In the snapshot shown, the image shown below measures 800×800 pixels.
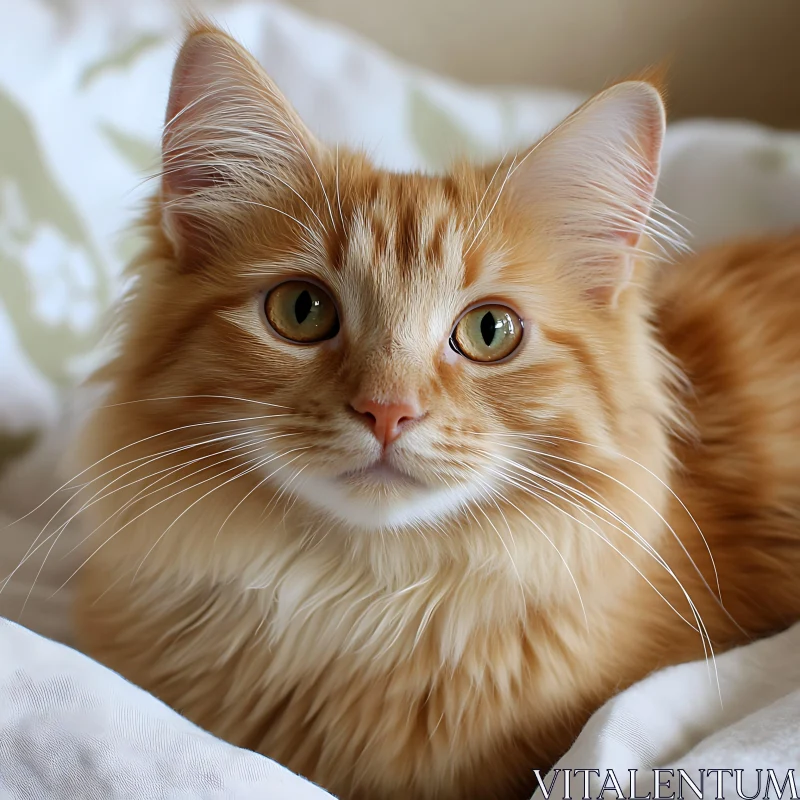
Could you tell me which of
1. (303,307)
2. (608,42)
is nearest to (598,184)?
(303,307)

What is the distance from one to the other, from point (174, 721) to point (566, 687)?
0.51 m

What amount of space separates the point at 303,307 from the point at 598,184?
0.46 meters

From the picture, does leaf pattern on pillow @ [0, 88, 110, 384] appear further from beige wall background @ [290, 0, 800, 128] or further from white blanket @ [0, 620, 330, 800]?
beige wall background @ [290, 0, 800, 128]

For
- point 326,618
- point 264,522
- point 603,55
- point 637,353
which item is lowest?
point 326,618

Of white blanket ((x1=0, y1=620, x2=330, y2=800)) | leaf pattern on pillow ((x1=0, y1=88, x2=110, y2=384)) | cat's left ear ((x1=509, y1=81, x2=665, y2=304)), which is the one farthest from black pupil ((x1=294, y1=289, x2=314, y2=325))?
leaf pattern on pillow ((x1=0, y1=88, x2=110, y2=384))

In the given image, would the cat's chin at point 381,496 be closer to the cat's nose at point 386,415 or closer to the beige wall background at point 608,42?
the cat's nose at point 386,415

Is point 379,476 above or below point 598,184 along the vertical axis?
below

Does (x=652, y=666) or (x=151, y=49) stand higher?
(x=151, y=49)

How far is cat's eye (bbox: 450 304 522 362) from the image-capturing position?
42.2 inches

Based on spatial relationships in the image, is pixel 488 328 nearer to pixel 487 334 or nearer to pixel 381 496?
pixel 487 334

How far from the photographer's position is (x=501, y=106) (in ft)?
7.60

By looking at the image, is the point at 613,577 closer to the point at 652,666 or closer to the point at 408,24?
the point at 652,666

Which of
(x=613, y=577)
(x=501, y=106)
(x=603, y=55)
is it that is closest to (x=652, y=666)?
(x=613, y=577)

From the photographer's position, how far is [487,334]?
1.08 meters
